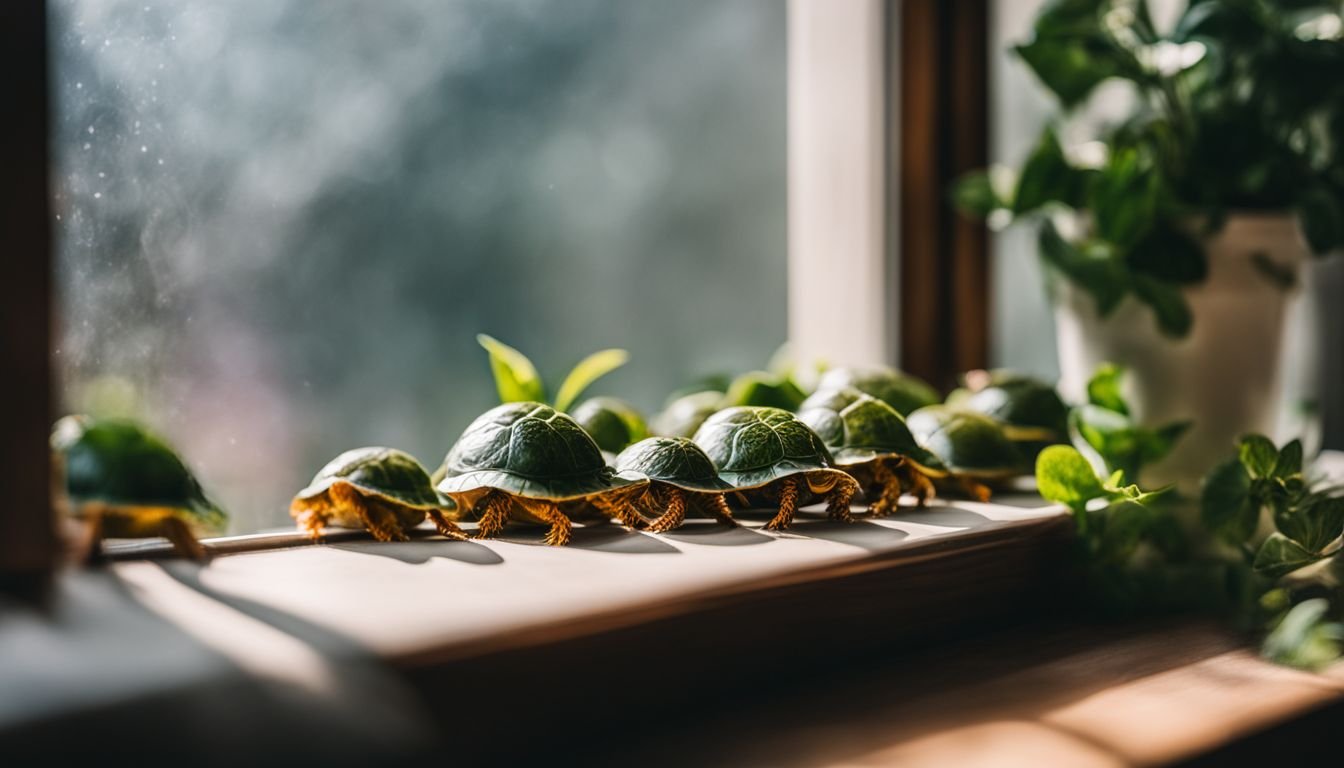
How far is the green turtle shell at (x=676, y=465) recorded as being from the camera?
82cm

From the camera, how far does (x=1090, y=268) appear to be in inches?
44.5

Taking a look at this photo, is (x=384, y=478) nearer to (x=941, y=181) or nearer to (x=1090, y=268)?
(x=1090, y=268)

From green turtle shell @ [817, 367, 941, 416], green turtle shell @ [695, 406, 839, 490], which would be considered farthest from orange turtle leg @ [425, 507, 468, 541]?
green turtle shell @ [817, 367, 941, 416]

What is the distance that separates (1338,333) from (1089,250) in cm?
48

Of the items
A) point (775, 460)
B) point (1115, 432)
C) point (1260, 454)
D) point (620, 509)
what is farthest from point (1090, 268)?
point (620, 509)

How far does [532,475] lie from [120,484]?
29 cm

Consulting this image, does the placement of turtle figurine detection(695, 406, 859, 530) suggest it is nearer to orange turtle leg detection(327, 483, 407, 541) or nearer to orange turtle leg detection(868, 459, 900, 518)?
orange turtle leg detection(868, 459, 900, 518)

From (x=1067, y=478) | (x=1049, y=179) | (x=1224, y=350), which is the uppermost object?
(x=1049, y=179)

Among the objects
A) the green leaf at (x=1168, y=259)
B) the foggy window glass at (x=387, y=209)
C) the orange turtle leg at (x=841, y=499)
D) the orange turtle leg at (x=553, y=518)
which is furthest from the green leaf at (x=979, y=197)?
the orange turtle leg at (x=553, y=518)

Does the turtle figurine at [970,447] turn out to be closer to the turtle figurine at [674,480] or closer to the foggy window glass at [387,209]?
the turtle figurine at [674,480]

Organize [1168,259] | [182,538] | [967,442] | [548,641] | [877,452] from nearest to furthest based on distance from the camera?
[548,641] < [182,538] < [877,452] < [967,442] < [1168,259]

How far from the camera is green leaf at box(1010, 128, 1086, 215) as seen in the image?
1.17 metres

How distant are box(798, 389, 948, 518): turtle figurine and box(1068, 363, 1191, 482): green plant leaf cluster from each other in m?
0.22

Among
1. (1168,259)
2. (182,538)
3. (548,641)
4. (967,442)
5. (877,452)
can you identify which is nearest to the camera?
(548,641)
